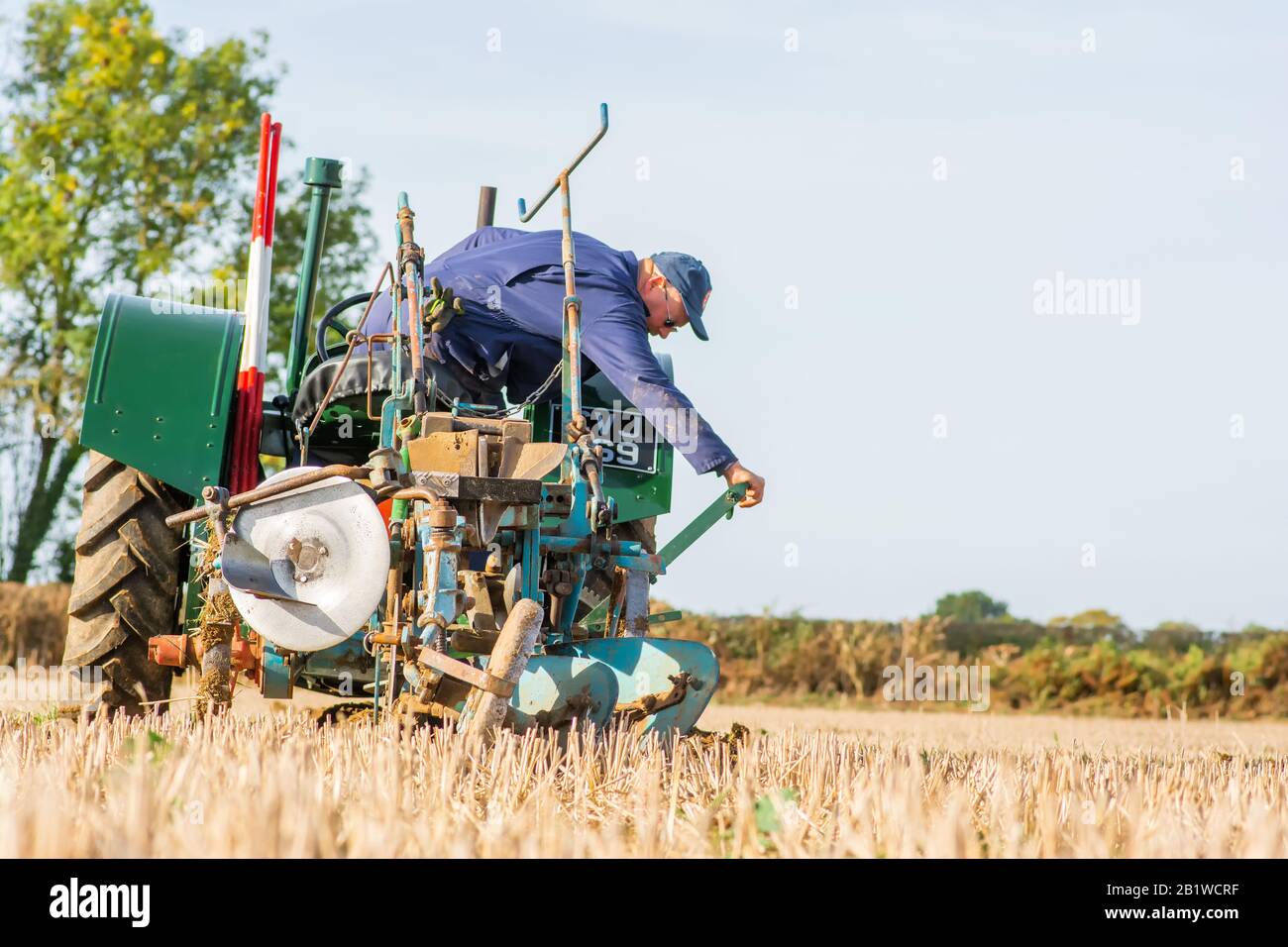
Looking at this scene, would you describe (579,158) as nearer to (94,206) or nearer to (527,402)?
(527,402)

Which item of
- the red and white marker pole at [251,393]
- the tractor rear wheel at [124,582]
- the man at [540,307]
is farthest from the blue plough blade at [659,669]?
the tractor rear wheel at [124,582]

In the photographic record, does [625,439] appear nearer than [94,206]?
Yes

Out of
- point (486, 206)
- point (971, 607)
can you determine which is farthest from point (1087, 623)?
point (486, 206)

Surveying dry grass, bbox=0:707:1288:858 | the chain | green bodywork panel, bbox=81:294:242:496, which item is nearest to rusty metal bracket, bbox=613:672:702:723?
dry grass, bbox=0:707:1288:858

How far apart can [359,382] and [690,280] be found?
1.20m

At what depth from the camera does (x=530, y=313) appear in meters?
5.32

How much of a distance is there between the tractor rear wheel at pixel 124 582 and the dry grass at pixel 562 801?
0.81 meters

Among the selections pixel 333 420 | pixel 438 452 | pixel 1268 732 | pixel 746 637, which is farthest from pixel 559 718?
pixel 746 637

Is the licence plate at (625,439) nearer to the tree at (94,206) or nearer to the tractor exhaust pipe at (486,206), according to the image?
the tractor exhaust pipe at (486,206)

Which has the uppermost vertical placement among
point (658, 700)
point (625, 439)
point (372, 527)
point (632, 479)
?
point (625, 439)

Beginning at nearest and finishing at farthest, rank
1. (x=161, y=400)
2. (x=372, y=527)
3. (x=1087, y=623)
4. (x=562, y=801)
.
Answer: (x=562, y=801), (x=372, y=527), (x=161, y=400), (x=1087, y=623)

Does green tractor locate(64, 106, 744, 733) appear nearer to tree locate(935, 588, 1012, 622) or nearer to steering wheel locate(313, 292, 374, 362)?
steering wheel locate(313, 292, 374, 362)

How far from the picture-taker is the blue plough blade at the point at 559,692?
4320 mm
